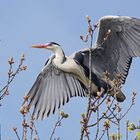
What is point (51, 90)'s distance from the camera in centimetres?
1077

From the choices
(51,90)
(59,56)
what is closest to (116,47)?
(59,56)

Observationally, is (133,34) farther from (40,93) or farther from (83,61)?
(40,93)

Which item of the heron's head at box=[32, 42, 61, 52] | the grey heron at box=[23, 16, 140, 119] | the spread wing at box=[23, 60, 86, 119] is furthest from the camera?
the heron's head at box=[32, 42, 61, 52]

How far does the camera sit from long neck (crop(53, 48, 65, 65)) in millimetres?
9977

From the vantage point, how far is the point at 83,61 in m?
9.99

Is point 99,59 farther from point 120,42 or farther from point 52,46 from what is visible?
point 52,46

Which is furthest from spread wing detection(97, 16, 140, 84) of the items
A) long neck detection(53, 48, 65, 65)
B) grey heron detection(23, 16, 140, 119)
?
long neck detection(53, 48, 65, 65)

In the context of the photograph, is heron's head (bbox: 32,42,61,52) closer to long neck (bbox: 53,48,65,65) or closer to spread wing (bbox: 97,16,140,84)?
long neck (bbox: 53,48,65,65)

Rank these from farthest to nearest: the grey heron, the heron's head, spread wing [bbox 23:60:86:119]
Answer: the heron's head → spread wing [bbox 23:60:86:119] → the grey heron

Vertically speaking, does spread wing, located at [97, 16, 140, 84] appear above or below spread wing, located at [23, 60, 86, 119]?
above

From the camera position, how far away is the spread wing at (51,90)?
9922 mm

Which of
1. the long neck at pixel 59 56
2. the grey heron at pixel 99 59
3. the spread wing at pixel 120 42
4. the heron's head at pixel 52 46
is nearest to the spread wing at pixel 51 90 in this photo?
the grey heron at pixel 99 59

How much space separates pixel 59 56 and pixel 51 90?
0.94 metres

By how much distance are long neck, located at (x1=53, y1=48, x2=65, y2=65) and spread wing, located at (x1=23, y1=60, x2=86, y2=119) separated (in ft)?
1.29
